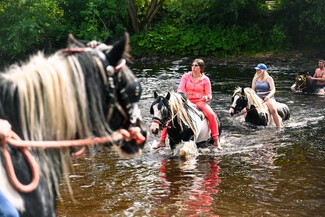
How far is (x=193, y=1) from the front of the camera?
28.8m

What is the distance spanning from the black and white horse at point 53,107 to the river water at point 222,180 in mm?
2120

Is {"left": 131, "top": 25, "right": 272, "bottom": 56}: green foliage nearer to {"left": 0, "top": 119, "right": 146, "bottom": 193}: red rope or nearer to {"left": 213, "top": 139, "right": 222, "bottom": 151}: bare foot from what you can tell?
{"left": 213, "top": 139, "right": 222, "bottom": 151}: bare foot

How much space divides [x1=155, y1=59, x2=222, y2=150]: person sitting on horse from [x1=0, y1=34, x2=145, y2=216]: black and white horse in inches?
251

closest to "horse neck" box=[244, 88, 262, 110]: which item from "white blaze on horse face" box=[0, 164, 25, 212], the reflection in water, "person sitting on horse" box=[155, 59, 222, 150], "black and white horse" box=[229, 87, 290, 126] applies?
"black and white horse" box=[229, 87, 290, 126]

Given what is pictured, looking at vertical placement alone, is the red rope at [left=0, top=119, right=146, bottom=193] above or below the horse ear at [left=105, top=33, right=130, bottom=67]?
below

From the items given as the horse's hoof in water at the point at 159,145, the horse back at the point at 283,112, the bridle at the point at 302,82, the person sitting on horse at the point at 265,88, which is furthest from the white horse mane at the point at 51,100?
the bridle at the point at 302,82

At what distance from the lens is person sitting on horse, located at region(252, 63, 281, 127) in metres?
11.6

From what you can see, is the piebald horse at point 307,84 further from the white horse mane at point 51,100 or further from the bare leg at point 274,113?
the white horse mane at point 51,100

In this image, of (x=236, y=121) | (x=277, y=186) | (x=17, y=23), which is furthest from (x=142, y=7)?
(x=277, y=186)

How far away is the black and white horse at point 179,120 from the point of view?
322 inches

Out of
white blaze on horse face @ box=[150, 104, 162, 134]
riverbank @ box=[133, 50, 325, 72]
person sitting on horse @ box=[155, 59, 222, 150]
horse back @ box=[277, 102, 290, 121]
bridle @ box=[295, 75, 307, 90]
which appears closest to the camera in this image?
white blaze on horse face @ box=[150, 104, 162, 134]

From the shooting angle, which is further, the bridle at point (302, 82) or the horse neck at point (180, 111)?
the bridle at point (302, 82)

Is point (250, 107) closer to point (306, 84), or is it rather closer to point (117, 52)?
point (306, 84)

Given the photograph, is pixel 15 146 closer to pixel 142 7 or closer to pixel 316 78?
pixel 316 78
